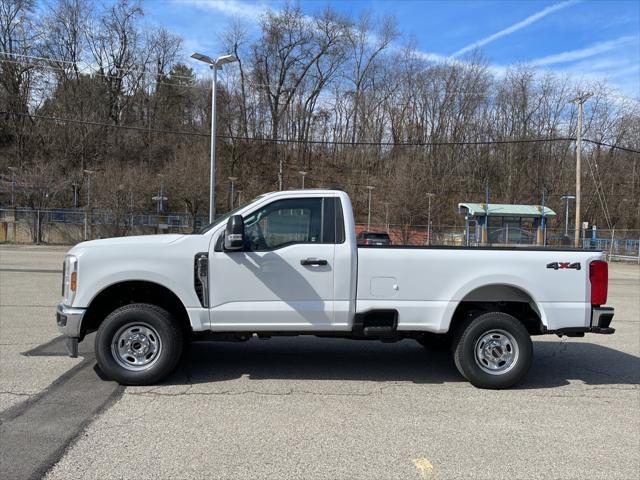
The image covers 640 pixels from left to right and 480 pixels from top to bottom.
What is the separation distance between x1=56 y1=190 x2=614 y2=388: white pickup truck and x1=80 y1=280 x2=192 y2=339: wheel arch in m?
0.02

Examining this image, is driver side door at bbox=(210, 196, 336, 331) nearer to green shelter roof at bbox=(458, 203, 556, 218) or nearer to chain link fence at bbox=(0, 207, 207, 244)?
chain link fence at bbox=(0, 207, 207, 244)

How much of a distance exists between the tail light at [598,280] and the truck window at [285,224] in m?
3.07

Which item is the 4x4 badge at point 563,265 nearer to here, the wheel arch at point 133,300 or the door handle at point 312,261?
the door handle at point 312,261

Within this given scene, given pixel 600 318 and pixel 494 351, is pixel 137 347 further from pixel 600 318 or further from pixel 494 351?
pixel 600 318

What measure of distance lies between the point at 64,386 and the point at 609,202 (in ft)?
226

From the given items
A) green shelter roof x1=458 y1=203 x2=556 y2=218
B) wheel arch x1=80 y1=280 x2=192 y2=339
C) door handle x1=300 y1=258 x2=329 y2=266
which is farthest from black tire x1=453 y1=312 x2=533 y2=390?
green shelter roof x1=458 y1=203 x2=556 y2=218

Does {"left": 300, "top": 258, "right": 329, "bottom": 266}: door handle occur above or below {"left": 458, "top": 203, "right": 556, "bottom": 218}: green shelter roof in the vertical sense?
below

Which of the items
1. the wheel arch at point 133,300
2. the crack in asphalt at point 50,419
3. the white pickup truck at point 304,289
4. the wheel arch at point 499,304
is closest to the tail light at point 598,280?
the white pickup truck at point 304,289

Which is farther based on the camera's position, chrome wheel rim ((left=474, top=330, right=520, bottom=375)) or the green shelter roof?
the green shelter roof

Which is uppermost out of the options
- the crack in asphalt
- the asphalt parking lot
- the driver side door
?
the driver side door

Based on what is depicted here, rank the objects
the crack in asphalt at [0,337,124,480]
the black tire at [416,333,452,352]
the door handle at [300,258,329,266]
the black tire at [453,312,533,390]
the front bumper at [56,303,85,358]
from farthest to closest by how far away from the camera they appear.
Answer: the black tire at [416,333,452,352] < the black tire at [453,312,533,390] < the door handle at [300,258,329,266] < the front bumper at [56,303,85,358] < the crack in asphalt at [0,337,124,480]

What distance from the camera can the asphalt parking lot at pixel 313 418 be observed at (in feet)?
12.5

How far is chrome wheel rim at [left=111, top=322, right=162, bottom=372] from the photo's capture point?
5.54 meters

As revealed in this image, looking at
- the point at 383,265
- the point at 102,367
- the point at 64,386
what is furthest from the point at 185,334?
the point at 383,265
